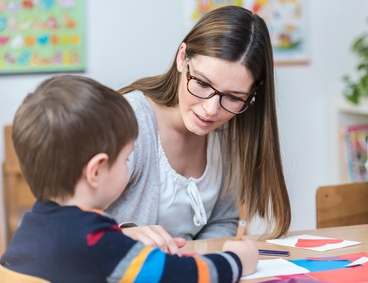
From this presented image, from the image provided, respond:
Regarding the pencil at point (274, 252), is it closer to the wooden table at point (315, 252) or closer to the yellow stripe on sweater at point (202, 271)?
the wooden table at point (315, 252)

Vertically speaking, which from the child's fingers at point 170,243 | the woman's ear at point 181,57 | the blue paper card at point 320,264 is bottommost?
the blue paper card at point 320,264

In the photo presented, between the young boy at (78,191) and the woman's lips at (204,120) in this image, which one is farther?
the woman's lips at (204,120)

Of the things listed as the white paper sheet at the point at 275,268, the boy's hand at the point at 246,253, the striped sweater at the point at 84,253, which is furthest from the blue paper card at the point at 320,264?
the striped sweater at the point at 84,253

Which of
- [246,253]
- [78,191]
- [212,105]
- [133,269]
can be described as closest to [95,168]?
[78,191]

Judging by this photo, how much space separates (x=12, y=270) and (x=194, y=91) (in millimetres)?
620

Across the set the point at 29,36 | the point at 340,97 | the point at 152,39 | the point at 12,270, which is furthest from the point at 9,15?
the point at 12,270

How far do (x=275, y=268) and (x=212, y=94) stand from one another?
1.35 ft

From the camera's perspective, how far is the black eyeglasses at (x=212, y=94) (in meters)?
1.42

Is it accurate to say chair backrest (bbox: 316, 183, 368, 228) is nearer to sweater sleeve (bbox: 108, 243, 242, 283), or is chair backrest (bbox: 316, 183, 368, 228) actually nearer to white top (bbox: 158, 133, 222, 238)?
white top (bbox: 158, 133, 222, 238)

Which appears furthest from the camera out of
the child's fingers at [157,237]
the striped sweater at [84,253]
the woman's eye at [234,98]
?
the woman's eye at [234,98]

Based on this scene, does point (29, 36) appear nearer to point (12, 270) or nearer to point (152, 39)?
point (152, 39)

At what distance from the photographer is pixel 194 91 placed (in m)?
1.45

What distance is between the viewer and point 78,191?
0.98 meters

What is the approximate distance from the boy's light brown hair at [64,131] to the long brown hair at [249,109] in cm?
49
